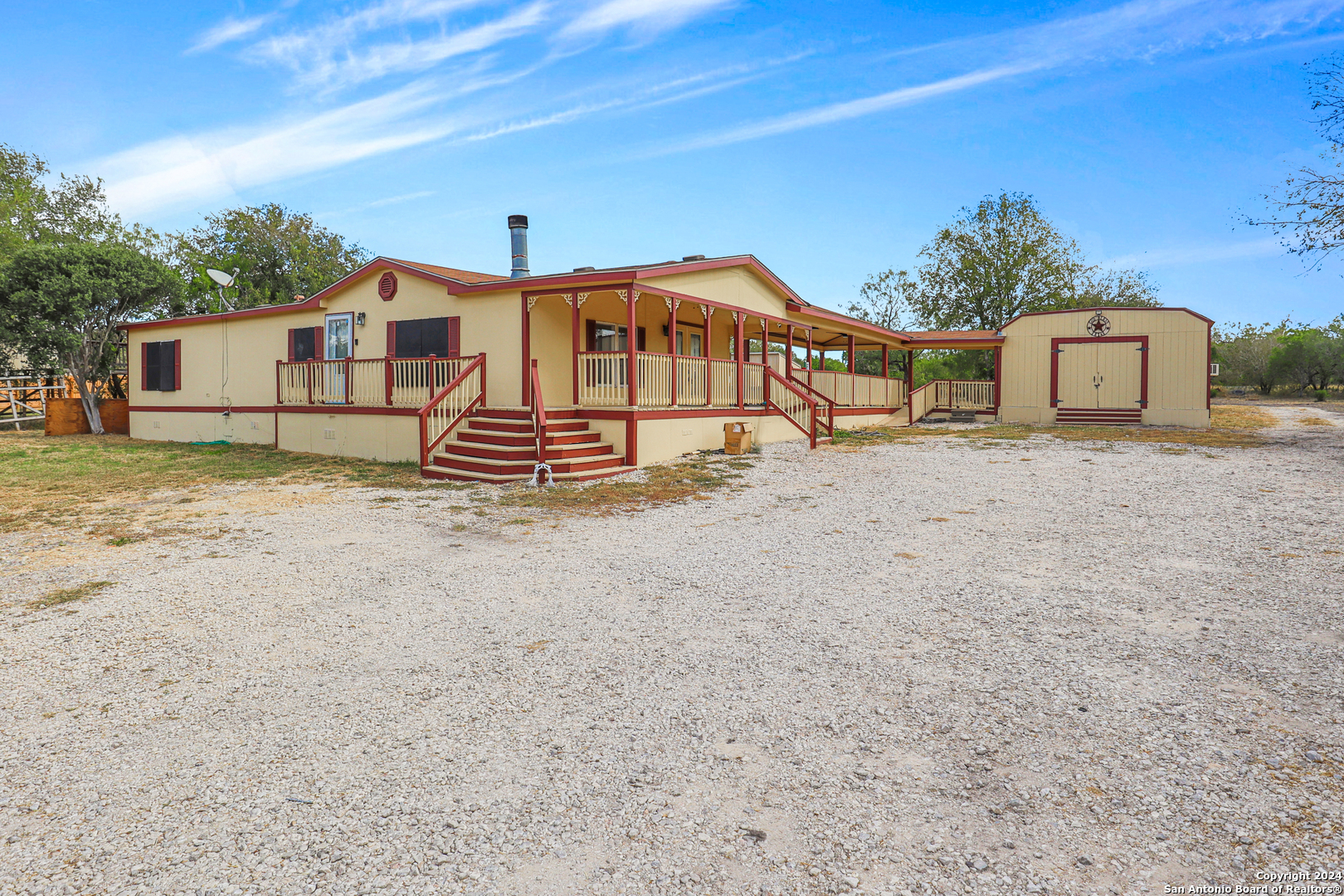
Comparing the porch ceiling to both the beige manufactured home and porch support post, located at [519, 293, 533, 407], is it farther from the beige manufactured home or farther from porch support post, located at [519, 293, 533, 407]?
porch support post, located at [519, 293, 533, 407]

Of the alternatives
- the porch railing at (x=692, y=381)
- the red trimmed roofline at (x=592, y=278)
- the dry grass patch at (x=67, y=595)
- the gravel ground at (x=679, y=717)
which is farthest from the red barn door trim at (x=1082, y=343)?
the dry grass patch at (x=67, y=595)

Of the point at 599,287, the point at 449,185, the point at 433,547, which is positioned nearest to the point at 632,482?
the point at 599,287

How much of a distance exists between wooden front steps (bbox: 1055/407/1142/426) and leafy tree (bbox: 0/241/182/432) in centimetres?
2772

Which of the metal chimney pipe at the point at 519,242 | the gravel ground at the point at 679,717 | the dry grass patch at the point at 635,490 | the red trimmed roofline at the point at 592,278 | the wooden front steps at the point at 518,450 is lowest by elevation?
the gravel ground at the point at 679,717

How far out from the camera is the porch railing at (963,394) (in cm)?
2472

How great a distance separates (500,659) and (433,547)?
311 centimetres

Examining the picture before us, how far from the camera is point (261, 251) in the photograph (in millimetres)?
33969

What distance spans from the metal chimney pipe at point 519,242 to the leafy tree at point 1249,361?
4709cm

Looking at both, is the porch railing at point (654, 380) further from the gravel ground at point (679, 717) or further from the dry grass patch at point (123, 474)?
the gravel ground at point (679, 717)

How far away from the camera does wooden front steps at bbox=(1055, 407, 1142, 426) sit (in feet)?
70.5

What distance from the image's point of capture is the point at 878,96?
1920 centimetres

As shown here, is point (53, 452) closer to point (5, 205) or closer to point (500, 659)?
point (500, 659)

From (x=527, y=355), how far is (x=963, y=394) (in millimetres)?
18178

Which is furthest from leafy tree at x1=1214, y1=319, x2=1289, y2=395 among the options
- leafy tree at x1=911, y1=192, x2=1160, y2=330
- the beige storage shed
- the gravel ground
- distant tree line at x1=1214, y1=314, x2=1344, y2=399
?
the gravel ground
